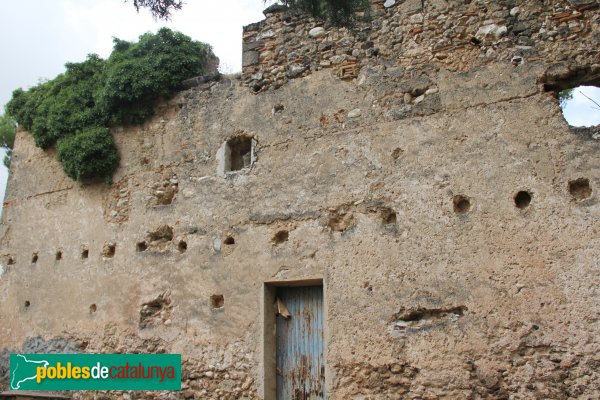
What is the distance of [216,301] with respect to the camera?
6227 millimetres

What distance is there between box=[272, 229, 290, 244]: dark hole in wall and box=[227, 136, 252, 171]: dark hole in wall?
1090mm

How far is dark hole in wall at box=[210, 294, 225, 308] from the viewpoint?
617 cm

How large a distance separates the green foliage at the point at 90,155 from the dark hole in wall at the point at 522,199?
5192mm

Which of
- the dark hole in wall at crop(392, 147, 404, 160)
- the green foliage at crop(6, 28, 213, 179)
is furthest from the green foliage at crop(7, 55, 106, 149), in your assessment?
the dark hole in wall at crop(392, 147, 404, 160)

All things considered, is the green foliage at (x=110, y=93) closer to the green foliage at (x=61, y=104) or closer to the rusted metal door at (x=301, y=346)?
the green foliage at (x=61, y=104)

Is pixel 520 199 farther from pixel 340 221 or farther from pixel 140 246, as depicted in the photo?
pixel 140 246

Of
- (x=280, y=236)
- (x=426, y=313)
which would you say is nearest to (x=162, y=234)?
(x=280, y=236)

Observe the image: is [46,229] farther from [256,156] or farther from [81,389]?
[256,156]

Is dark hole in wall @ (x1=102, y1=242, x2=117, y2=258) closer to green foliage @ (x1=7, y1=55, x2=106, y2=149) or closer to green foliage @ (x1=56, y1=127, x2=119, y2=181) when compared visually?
green foliage @ (x1=56, y1=127, x2=119, y2=181)

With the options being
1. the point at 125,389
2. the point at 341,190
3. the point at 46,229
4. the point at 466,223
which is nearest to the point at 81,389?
the point at 125,389

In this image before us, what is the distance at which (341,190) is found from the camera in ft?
19.1

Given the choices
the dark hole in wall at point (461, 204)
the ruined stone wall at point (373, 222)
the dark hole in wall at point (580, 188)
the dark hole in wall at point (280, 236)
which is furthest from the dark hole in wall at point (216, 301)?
the dark hole in wall at point (580, 188)
